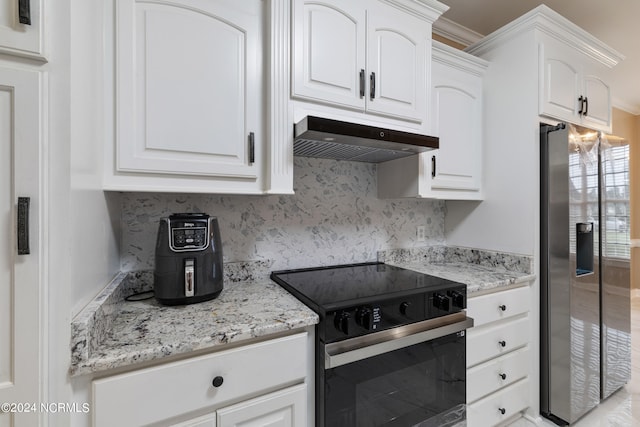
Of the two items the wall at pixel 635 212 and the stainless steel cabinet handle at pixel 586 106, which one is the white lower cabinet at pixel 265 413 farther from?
the wall at pixel 635 212

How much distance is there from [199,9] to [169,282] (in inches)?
40.7

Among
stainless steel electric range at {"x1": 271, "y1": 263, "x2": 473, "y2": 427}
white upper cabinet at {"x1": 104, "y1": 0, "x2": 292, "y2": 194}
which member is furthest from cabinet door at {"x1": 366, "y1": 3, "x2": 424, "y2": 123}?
stainless steel electric range at {"x1": 271, "y1": 263, "x2": 473, "y2": 427}

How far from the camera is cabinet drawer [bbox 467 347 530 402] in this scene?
146 centimetres

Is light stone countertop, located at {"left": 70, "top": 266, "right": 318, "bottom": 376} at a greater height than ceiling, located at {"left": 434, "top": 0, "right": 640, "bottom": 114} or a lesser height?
lesser

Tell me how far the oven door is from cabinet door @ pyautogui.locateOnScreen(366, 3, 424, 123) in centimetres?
103

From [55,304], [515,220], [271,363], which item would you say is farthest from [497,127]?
[55,304]

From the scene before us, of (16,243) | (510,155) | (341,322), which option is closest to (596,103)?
(510,155)

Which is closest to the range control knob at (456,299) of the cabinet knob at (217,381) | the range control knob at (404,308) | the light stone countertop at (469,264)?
the light stone countertop at (469,264)

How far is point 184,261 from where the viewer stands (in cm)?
106

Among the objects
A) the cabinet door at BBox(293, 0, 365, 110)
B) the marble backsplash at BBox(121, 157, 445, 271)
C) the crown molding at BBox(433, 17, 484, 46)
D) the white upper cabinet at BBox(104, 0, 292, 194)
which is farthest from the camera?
the crown molding at BBox(433, 17, 484, 46)

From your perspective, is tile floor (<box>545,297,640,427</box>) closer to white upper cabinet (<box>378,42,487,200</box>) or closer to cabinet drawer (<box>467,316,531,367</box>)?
cabinet drawer (<box>467,316,531,367</box>)

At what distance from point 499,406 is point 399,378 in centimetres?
89

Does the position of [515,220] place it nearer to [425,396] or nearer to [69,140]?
[425,396]

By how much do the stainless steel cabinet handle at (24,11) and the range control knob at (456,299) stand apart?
5.23 ft
